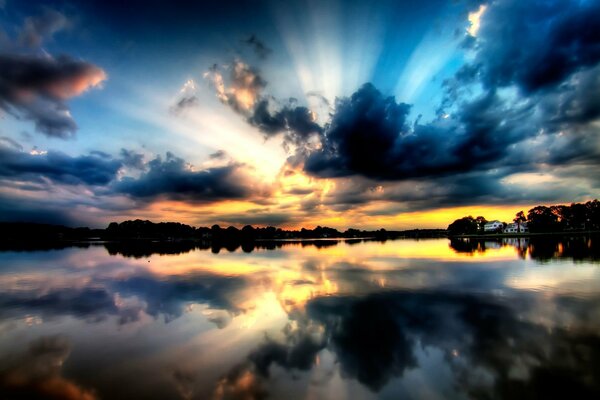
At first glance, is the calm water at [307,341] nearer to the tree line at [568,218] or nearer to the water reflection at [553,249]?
the water reflection at [553,249]

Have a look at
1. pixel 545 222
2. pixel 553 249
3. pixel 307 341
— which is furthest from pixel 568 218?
pixel 307 341

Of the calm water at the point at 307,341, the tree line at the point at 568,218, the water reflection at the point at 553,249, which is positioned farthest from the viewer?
the tree line at the point at 568,218

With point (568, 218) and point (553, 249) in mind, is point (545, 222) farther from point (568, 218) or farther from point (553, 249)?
point (553, 249)

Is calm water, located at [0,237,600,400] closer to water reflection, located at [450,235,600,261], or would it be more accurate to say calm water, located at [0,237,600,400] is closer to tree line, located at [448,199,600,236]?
water reflection, located at [450,235,600,261]

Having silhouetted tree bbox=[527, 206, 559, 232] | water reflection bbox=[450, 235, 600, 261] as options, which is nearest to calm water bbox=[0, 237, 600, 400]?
water reflection bbox=[450, 235, 600, 261]

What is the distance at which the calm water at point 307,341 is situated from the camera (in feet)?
35.6

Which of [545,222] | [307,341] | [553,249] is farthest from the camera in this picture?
[545,222]

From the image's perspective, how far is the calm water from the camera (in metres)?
10.9

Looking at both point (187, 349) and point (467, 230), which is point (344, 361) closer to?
point (187, 349)

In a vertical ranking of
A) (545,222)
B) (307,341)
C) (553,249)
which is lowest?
(307,341)

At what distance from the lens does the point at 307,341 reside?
15.1 meters

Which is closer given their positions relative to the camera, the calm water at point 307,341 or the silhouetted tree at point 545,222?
the calm water at point 307,341

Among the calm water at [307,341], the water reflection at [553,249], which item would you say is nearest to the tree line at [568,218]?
the water reflection at [553,249]

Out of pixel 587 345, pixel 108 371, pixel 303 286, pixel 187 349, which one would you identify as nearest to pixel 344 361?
pixel 187 349
